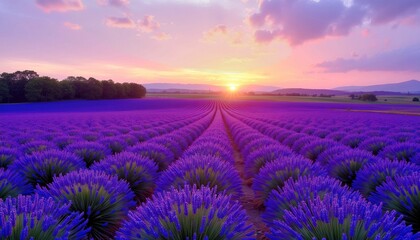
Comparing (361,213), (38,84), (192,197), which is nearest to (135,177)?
(192,197)

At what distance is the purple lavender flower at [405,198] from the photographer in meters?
3.40

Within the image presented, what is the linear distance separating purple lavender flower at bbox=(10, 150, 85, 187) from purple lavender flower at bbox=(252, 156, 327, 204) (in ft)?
10.6

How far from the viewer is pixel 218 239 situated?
223 centimetres

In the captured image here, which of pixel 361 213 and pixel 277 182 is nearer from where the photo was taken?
pixel 361 213

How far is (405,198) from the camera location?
11.5ft

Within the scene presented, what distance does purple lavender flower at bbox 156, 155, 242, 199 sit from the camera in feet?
13.8

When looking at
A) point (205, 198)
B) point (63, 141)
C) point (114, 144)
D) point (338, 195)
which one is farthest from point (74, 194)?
point (63, 141)

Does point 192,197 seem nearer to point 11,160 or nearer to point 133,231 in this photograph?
point 133,231

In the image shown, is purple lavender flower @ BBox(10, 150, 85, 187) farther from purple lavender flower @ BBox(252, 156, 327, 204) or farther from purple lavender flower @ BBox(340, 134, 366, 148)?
purple lavender flower @ BBox(340, 134, 366, 148)

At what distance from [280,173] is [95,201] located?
A: 2.66m

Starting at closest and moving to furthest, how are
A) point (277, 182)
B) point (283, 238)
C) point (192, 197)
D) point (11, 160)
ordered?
point (283, 238) < point (192, 197) < point (277, 182) < point (11, 160)

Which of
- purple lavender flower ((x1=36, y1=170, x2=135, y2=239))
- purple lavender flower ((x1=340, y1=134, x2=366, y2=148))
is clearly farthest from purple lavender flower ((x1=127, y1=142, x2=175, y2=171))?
purple lavender flower ((x1=340, y1=134, x2=366, y2=148))

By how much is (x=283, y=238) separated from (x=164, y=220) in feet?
2.96

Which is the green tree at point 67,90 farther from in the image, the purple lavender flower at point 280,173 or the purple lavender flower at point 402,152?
the purple lavender flower at point 280,173
